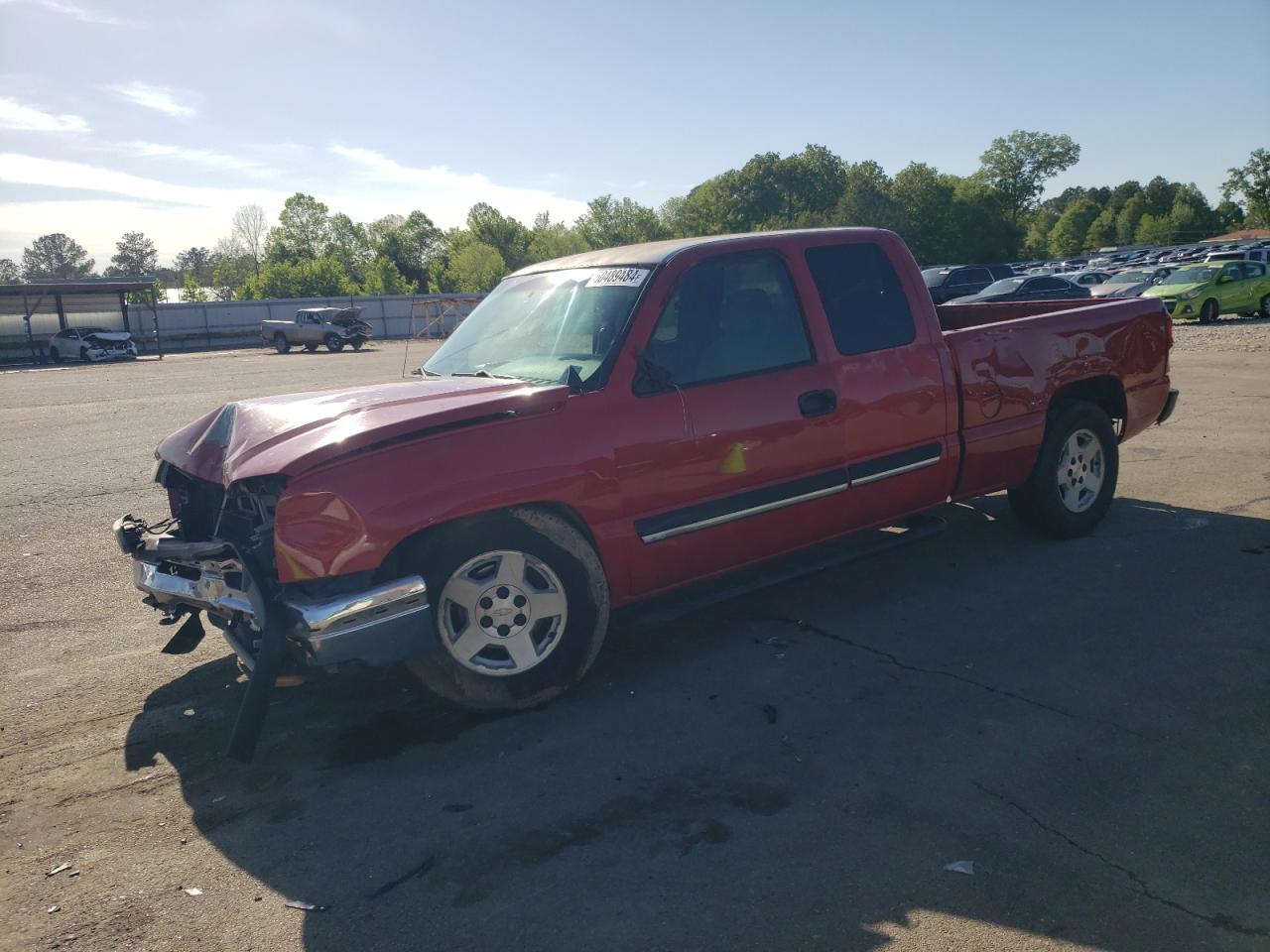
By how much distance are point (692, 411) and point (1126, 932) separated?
8.58 feet

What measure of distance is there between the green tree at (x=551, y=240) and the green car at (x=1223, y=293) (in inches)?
3512

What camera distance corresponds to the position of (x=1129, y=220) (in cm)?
12462

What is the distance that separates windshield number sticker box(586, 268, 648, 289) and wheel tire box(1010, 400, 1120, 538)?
3.03 m

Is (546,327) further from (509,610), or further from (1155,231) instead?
(1155,231)

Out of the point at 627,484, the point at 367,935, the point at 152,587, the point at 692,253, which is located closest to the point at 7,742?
the point at 152,587

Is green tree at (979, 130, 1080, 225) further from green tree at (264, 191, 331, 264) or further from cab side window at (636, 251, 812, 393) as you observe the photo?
cab side window at (636, 251, 812, 393)

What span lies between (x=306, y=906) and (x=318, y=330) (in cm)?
4018

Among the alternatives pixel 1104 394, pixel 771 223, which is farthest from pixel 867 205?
pixel 1104 394

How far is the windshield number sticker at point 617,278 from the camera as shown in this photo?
15.0ft

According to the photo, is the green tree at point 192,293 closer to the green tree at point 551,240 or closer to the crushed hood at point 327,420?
the green tree at point 551,240

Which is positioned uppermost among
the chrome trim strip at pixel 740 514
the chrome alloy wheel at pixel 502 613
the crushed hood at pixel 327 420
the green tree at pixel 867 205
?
the green tree at pixel 867 205

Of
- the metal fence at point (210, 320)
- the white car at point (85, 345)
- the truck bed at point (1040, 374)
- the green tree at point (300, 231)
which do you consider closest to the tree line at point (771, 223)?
the green tree at point (300, 231)

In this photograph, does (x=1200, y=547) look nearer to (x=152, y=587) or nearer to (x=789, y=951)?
(x=789, y=951)

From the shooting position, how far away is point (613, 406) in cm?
419
